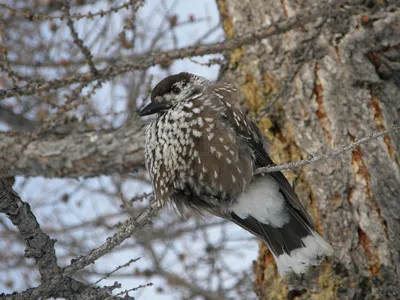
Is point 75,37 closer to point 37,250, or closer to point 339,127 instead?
point 37,250

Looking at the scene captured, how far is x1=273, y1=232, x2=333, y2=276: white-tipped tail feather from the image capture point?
11.2 feet

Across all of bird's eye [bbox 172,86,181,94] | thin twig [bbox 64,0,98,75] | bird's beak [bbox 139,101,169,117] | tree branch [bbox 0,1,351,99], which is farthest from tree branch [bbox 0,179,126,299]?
bird's eye [bbox 172,86,181,94]

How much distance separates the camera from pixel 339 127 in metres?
3.76

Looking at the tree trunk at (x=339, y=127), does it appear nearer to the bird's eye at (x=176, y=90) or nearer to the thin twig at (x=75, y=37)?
the bird's eye at (x=176, y=90)

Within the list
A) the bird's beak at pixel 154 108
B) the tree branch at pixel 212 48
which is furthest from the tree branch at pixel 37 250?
the bird's beak at pixel 154 108

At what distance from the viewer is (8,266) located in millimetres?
5797

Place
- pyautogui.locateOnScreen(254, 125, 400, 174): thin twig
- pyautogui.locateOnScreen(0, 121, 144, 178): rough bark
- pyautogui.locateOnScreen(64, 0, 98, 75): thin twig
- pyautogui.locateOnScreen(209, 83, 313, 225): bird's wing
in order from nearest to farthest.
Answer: pyautogui.locateOnScreen(254, 125, 400, 174): thin twig < pyautogui.locateOnScreen(64, 0, 98, 75): thin twig < pyautogui.locateOnScreen(209, 83, 313, 225): bird's wing < pyautogui.locateOnScreen(0, 121, 144, 178): rough bark

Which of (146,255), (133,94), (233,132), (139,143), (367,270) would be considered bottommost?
(367,270)

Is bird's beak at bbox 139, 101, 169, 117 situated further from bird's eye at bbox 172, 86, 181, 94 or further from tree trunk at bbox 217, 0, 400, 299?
tree trunk at bbox 217, 0, 400, 299

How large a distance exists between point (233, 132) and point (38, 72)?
3.23 meters

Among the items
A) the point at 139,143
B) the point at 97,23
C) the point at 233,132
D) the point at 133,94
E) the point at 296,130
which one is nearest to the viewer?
the point at 233,132

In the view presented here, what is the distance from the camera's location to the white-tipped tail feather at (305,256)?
3.42 metres

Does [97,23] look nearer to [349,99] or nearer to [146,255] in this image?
[146,255]

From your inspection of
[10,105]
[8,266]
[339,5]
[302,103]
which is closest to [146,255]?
[8,266]
